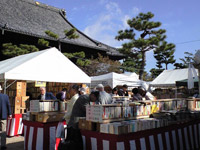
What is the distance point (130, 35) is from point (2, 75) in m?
14.3

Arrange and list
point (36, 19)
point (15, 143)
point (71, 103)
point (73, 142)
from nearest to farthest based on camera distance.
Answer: point (73, 142), point (71, 103), point (15, 143), point (36, 19)

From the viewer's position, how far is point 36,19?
19562 millimetres

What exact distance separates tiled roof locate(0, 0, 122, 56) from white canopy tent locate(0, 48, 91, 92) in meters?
7.19

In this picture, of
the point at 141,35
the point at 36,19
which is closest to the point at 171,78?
the point at 141,35

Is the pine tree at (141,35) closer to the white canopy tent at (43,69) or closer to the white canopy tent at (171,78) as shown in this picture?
the white canopy tent at (171,78)

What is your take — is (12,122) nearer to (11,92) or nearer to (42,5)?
(11,92)

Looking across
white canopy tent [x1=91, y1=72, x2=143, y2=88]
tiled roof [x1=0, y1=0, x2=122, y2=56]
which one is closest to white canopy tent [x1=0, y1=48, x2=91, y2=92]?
white canopy tent [x1=91, y1=72, x2=143, y2=88]

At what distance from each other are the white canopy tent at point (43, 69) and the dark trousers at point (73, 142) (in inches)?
140

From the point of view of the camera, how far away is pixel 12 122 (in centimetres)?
625

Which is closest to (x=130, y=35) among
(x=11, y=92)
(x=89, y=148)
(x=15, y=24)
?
(x=15, y=24)

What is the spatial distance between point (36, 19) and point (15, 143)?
16.2m

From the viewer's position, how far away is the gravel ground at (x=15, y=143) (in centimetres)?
507

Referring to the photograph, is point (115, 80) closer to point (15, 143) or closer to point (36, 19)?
point (15, 143)

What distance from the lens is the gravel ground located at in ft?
16.6
